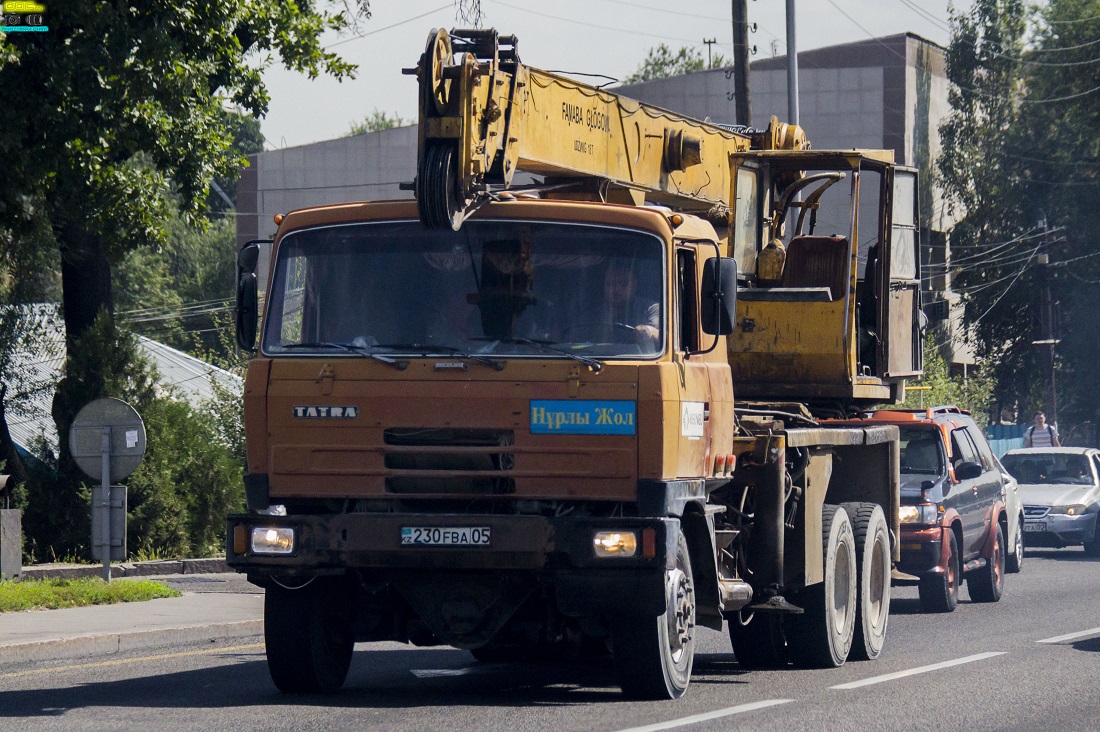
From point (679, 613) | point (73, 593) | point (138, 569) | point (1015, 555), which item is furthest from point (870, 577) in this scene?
point (138, 569)

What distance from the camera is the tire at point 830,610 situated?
11.8 m

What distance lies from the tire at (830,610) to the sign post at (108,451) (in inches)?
296

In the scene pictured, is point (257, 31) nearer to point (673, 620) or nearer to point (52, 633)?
point (52, 633)

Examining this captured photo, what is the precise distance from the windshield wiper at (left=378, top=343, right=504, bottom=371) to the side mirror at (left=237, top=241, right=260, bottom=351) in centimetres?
92

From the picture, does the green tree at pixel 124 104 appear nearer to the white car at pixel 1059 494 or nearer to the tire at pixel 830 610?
the tire at pixel 830 610

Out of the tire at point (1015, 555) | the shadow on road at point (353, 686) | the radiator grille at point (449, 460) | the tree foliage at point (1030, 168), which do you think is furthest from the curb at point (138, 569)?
the tree foliage at point (1030, 168)

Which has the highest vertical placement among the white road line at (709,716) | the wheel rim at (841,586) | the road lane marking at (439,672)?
the wheel rim at (841,586)

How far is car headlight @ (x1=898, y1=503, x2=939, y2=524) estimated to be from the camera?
1686cm

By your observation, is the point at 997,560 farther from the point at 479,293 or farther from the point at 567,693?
the point at 479,293

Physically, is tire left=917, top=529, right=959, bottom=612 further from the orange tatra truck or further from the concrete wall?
the concrete wall

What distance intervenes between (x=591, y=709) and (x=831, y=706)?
1.39m

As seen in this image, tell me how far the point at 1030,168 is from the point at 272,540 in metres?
45.7

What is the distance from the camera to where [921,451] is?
18.0 metres

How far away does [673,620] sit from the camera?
9.43m
